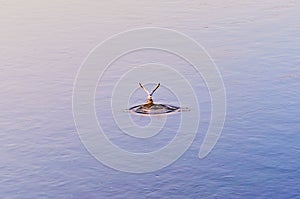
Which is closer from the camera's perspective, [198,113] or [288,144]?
[288,144]

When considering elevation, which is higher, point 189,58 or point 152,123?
point 189,58

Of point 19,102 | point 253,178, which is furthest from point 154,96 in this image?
point 253,178

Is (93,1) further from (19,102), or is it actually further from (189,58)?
(19,102)

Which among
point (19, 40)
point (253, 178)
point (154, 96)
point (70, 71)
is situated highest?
point (19, 40)

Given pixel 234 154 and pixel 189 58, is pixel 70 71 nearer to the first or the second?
pixel 189 58

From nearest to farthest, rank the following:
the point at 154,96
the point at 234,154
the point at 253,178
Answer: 1. the point at 253,178
2. the point at 234,154
3. the point at 154,96

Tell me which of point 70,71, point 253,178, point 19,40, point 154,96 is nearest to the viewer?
point 253,178
